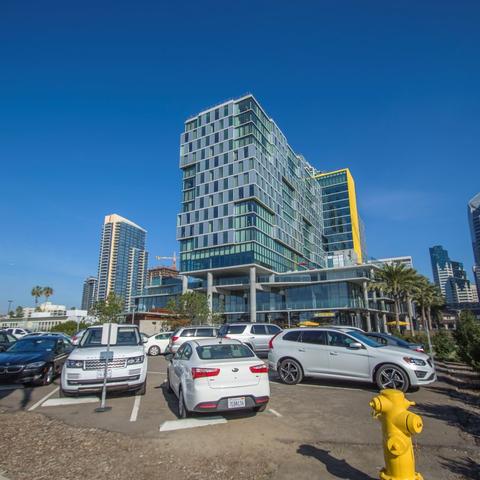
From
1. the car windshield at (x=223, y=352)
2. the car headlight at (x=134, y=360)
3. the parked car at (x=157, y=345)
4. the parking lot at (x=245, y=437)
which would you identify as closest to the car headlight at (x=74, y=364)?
the parking lot at (x=245, y=437)

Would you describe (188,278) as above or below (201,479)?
above

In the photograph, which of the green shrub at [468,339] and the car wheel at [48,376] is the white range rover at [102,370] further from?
the green shrub at [468,339]

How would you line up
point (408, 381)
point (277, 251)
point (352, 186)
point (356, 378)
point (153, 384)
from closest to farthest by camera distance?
point (408, 381) < point (356, 378) < point (153, 384) < point (277, 251) < point (352, 186)

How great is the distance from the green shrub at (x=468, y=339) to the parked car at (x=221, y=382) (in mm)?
8273

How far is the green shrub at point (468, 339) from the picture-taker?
10.7 m

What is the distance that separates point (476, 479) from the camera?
405 cm

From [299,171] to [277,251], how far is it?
27817mm

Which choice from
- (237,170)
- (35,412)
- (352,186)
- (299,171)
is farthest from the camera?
(352,186)

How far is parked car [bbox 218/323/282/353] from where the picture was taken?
16.7 metres

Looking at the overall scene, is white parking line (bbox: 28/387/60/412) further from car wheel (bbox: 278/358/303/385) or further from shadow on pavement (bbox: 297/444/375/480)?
car wheel (bbox: 278/358/303/385)

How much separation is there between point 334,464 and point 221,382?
2.38m

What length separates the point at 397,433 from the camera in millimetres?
3584

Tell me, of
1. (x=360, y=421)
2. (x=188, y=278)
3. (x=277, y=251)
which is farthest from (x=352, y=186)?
(x=360, y=421)

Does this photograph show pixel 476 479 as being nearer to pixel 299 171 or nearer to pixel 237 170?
pixel 237 170
